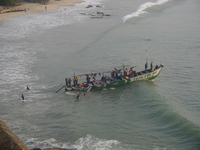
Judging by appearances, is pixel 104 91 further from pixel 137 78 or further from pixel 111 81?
pixel 137 78

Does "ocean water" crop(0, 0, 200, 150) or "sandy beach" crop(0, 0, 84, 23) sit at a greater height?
"sandy beach" crop(0, 0, 84, 23)

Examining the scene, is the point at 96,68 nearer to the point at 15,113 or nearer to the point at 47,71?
the point at 47,71

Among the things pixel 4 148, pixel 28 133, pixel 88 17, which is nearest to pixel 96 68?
pixel 28 133

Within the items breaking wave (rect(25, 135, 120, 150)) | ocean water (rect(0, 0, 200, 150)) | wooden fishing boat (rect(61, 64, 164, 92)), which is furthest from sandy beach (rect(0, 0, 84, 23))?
→ breaking wave (rect(25, 135, 120, 150))

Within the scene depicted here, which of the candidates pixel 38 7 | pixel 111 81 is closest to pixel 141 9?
pixel 38 7

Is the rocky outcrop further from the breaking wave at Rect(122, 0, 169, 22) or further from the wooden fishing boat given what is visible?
the breaking wave at Rect(122, 0, 169, 22)

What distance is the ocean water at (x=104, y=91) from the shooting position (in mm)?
20688

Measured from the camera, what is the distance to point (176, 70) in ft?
110

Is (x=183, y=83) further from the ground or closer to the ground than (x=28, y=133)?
further from the ground

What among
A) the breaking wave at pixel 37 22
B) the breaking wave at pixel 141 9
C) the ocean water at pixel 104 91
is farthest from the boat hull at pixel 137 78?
the breaking wave at pixel 141 9

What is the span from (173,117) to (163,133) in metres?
2.21

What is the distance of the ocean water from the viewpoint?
20.7 metres

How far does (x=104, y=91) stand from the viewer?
28.2 metres

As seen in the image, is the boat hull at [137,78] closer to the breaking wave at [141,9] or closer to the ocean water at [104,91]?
the ocean water at [104,91]
